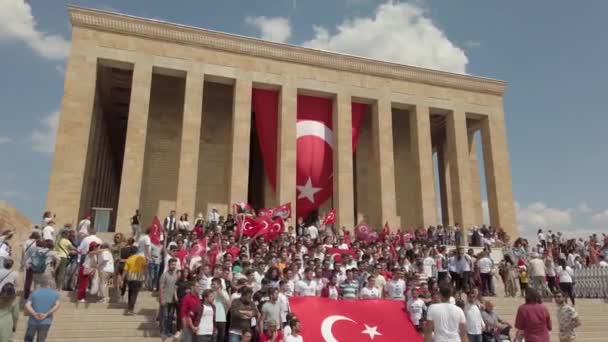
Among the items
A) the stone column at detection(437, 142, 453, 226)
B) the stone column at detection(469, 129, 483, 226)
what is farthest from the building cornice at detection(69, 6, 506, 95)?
the stone column at detection(437, 142, 453, 226)

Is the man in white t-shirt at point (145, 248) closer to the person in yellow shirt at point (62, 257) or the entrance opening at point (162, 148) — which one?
the person in yellow shirt at point (62, 257)

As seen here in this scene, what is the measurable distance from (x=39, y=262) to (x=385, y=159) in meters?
19.4

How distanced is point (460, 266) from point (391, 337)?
5236mm

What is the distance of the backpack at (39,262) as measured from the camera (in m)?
9.93

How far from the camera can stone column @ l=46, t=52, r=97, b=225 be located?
20.3 metres

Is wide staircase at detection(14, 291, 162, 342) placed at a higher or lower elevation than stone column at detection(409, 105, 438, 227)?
lower

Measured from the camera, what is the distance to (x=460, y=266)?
540 inches

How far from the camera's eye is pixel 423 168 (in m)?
26.7

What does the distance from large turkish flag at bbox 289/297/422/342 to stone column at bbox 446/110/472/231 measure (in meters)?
A: 17.9

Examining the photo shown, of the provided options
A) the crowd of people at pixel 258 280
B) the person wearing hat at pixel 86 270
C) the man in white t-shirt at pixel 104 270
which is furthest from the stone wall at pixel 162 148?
the person wearing hat at pixel 86 270

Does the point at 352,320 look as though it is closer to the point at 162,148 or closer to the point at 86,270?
the point at 86,270

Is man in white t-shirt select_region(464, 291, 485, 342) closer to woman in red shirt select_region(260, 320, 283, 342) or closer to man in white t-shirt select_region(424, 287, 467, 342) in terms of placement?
man in white t-shirt select_region(424, 287, 467, 342)

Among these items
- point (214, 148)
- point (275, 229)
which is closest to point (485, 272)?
point (275, 229)

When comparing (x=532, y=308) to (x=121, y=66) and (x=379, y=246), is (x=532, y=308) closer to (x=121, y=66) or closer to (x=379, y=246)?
(x=379, y=246)
